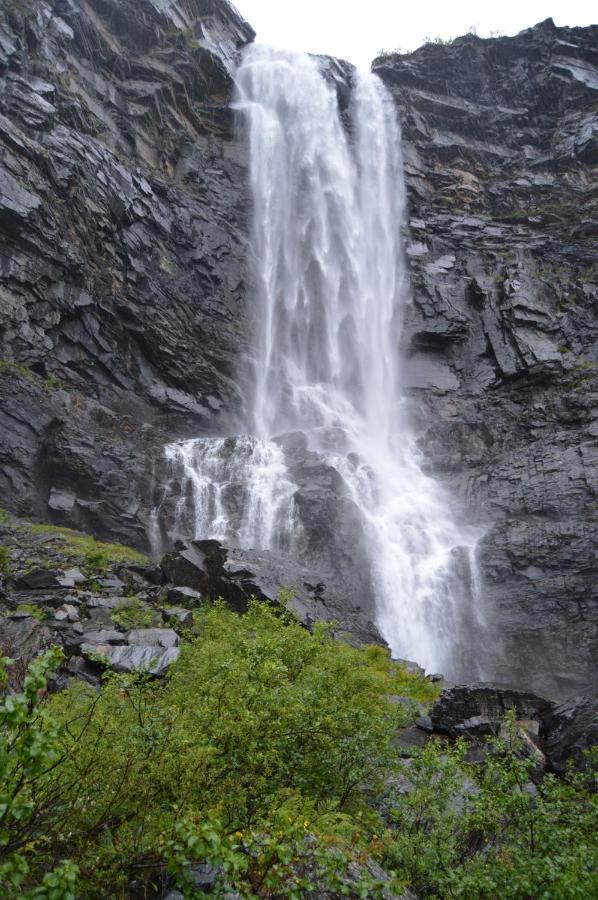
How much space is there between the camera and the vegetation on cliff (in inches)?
119

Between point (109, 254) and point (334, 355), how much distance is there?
14817mm

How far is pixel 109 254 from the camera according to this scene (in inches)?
1233

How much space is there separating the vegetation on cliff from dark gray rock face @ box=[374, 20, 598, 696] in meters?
12.7

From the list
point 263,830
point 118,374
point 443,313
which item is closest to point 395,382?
point 443,313

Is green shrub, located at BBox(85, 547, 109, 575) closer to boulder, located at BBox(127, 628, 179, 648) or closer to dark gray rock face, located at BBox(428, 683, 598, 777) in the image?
boulder, located at BBox(127, 628, 179, 648)

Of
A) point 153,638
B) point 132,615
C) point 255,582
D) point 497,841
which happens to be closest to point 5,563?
point 132,615

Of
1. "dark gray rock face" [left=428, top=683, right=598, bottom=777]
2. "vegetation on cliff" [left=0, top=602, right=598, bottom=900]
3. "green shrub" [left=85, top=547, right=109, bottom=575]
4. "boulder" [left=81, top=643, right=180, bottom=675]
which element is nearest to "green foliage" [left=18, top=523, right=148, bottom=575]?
"green shrub" [left=85, top=547, right=109, bottom=575]

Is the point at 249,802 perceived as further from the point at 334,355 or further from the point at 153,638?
the point at 334,355

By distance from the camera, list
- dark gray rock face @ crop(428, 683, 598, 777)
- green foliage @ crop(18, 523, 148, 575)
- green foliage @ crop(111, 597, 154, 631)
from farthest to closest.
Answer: green foliage @ crop(18, 523, 148, 575) → green foliage @ crop(111, 597, 154, 631) → dark gray rock face @ crop(428, 683, 598, 777)

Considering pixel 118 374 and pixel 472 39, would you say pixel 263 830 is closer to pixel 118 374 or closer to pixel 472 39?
pixel 118 374

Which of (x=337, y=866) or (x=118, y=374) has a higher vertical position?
(x=118, y=374)

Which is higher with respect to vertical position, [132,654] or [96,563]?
[96,563]

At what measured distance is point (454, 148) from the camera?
48.2 m

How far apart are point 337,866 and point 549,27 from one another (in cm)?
6759
